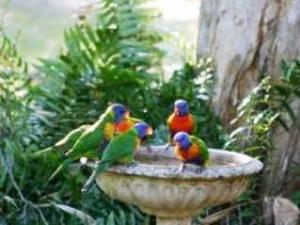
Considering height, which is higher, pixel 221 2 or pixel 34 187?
pixel 221 2

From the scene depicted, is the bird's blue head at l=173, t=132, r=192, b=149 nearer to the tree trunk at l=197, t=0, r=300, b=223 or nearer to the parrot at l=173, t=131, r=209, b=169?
the parrot at l=173, t=131, r=209, b=169

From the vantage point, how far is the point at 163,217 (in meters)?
4.18

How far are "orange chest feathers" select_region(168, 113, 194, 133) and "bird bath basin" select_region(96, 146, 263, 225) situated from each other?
294 millimetres

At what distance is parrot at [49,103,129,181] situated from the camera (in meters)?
3.94

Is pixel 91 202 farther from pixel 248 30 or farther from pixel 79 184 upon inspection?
pixel 248 30

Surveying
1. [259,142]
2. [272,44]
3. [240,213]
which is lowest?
[240,213]

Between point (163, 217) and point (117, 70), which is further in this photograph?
point (117, 70)

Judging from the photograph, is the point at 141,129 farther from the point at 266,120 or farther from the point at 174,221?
the point at 266,120

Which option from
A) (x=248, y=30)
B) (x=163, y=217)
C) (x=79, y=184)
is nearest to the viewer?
(x=163, y=217)

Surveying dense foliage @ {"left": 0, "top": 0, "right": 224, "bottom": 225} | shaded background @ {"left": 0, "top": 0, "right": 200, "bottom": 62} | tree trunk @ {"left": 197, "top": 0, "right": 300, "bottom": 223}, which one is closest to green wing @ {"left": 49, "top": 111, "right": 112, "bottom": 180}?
dense foliage @ {"left": 0, "top": 0, "right": 224, "bottom": 225}

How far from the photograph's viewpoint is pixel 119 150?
3.81 meters

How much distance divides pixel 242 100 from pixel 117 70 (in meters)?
0.74

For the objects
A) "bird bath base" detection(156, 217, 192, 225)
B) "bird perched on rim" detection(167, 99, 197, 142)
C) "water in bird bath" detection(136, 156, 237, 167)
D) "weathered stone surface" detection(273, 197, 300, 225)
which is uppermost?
"bird perched on rim" detection(167, 99, 197, 142)

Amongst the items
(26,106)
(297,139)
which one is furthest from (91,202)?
(297,139)
